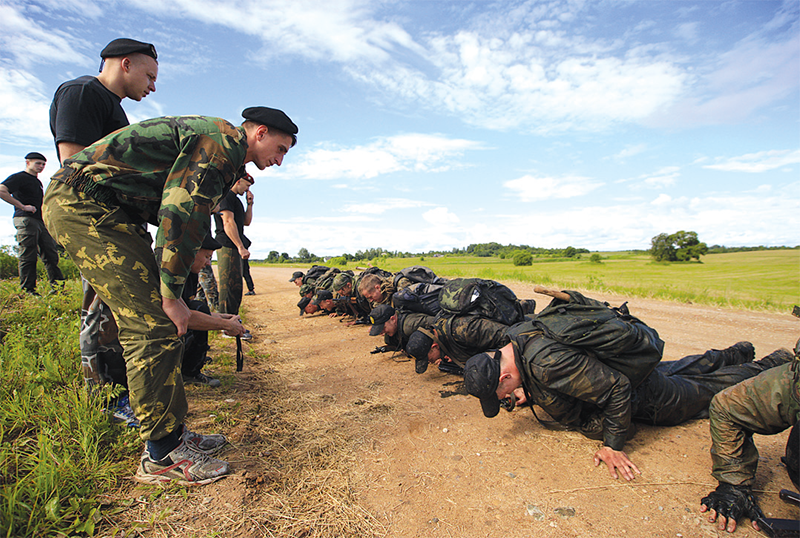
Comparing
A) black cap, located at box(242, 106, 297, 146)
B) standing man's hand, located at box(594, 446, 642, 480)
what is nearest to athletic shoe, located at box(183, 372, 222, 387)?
black cap, located at box(242, 106, 297, 146)

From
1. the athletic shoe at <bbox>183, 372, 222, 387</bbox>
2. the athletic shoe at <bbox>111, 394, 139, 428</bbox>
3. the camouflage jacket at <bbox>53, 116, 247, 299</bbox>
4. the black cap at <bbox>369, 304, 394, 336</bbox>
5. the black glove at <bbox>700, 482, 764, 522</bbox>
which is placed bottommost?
the black glove at <bbox>700, 482, 764, 522</bbox>

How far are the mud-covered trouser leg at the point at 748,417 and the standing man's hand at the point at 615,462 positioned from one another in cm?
45

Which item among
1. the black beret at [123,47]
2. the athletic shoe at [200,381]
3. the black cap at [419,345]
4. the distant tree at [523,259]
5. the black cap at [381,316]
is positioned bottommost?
the athletic shoe at [200,381]

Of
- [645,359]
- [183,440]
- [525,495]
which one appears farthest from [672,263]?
[183,440]

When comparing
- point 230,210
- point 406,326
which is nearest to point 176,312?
point 406,326

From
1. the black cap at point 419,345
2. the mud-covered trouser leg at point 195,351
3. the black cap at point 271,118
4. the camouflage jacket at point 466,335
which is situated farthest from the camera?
the black cap at point 419,345

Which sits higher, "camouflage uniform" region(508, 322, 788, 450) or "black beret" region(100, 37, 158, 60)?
"black beret" region(100, 37, 158, 60)

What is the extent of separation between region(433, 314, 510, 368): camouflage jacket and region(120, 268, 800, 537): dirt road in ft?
1.20

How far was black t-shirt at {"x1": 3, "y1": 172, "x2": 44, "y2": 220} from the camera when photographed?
21.3 feet

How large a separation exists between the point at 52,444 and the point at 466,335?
3319 millimetres

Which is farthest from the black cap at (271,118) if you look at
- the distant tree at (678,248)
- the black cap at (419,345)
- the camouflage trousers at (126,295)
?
the distant tree at (678,248)

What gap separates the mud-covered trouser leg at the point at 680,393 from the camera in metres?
2.99

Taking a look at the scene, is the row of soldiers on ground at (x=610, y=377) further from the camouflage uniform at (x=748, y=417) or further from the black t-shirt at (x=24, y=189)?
the black t-shirt at (x=24, y=189)

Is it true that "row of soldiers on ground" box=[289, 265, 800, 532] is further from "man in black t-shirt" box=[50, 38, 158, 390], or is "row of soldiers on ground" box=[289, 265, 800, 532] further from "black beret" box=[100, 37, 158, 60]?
"black beret" box=[100, 37, 158, 60]
